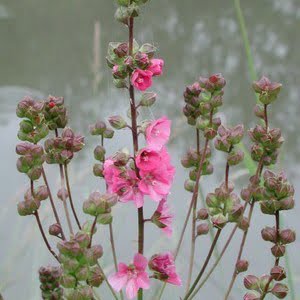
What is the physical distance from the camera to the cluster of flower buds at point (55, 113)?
773 millimetres

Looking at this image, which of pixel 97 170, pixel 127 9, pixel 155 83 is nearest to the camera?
pixel 127 9

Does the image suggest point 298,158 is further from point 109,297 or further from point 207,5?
point 207,5

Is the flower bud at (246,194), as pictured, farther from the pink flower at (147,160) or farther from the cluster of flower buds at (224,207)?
the pink flower at (147,160)

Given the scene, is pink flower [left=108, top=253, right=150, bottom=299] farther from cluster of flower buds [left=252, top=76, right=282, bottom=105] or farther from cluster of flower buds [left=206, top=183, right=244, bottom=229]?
cluster of flower buds [left=252, top=76, right=282, bottom=105]

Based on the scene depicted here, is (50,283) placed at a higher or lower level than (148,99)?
lower

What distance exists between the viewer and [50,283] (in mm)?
757

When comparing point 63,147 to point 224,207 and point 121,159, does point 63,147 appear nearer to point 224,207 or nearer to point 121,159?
point 121,159

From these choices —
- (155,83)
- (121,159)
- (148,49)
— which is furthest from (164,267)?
(155,83)

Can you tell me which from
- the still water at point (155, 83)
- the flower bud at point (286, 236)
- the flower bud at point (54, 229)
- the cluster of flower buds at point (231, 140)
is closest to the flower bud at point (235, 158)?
the cluster of flower buds at point (231, 140)

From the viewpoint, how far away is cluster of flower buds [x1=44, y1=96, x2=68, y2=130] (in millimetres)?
773

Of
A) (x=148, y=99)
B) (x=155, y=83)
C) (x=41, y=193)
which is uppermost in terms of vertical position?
(x=155, y=83)

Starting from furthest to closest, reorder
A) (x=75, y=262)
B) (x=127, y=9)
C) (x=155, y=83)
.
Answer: (x=155, y=83), (x=127, y=9), (x=75, y=262)

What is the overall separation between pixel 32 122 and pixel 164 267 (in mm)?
212

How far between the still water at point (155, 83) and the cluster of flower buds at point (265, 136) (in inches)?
37.6
